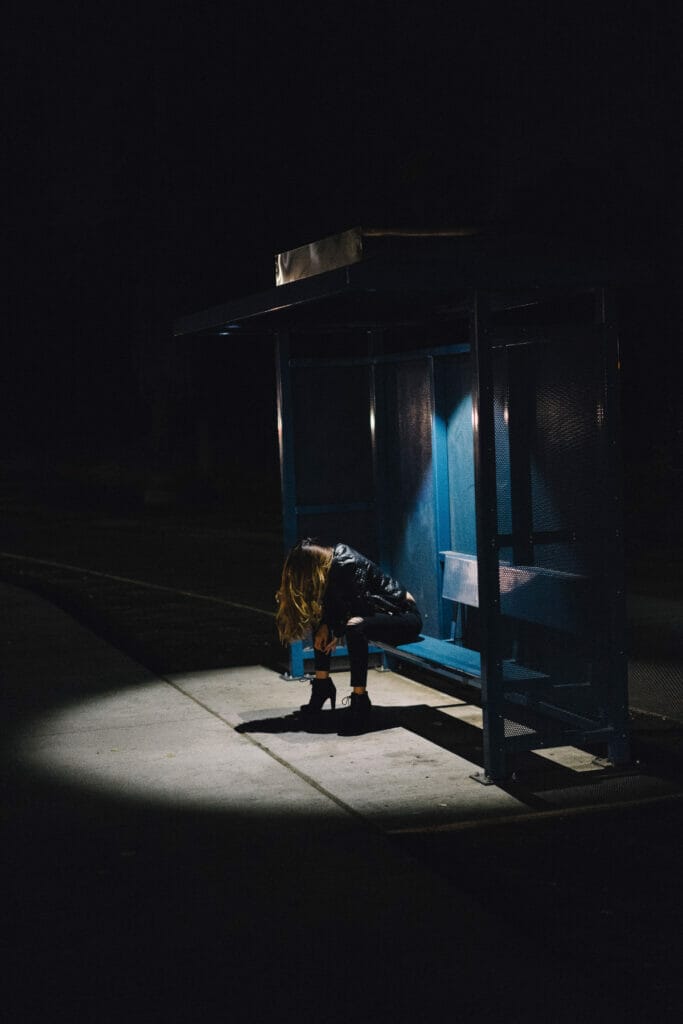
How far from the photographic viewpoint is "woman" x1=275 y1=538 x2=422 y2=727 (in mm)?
8242

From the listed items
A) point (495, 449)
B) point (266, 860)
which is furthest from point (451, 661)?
point (266, 860)

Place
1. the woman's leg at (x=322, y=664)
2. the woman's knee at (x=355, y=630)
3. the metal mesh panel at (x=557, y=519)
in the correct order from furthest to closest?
the woman's leg at (x=322, y=664)
the woman's knee at (x=355, y=630)
the metal mesh panel at (x=557, y=519)

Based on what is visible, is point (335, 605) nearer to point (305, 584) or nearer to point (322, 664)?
point (305, 584)

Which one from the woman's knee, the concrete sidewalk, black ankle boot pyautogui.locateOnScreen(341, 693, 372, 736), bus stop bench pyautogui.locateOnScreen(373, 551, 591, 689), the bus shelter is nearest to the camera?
the concrete sidewalk

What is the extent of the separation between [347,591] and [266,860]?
8.99 feet

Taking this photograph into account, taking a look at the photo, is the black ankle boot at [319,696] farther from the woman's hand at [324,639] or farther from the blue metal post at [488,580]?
the blue metal post at [488,580]

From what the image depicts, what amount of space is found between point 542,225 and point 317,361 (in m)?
18.4

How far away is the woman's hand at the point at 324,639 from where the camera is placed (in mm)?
8305

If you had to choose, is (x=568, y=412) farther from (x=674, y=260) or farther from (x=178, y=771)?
(x=674, y=260)

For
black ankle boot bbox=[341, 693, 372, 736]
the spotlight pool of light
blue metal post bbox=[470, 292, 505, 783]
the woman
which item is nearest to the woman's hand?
the woman

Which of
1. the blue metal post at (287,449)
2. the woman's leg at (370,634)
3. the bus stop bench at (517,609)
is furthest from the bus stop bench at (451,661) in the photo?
the blue metal post at (287,449)

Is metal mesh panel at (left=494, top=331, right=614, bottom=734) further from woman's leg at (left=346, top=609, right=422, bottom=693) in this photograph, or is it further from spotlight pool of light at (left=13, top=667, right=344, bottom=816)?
spotlight pool of light at (left=13, top=667, right=344, bottom=816)

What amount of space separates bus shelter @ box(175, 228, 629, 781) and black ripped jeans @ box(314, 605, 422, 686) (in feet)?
0.73

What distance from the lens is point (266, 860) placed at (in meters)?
5.75
